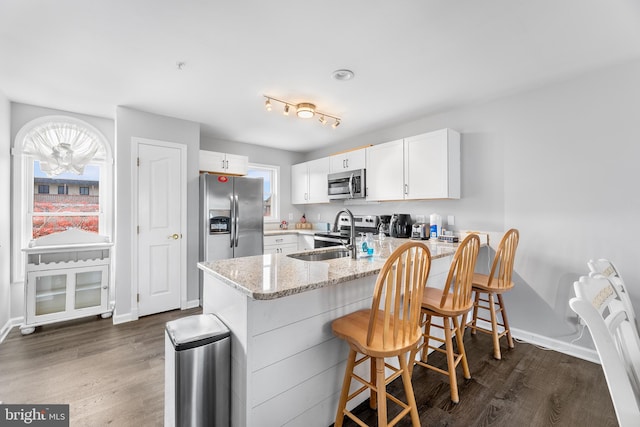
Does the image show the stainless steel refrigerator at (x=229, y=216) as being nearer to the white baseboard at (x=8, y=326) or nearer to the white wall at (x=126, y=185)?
the white wall at (x=126, y=185)

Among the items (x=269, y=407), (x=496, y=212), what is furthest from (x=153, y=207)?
(x=496, y=212)

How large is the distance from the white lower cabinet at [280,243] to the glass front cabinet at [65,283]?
6.46ft

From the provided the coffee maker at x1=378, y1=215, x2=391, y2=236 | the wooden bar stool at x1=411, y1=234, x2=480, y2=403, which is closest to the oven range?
the coffee maker at x1=378, y1=215, x2=391, y2=236

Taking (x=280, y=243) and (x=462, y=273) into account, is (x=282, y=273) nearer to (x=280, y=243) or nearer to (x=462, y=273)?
(x=462, y=273)

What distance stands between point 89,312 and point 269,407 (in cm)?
296

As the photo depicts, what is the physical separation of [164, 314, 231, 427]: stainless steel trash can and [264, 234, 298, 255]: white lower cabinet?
2866 millimetres

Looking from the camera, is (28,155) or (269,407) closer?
(269,407)

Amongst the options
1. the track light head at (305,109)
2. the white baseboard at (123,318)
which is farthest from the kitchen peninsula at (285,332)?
the white baseboard at (123,318)

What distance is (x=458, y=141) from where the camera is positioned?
10.4ft

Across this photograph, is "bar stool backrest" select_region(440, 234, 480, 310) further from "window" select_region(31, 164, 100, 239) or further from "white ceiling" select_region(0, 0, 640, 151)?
"window" select_region(31, 164, 100, 239)

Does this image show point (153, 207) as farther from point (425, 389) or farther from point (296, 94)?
point (425, 389)

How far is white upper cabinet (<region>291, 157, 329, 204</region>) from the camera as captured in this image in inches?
184

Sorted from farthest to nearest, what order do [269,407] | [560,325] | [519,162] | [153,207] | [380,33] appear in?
[153,207] → [519,162] → [560,325] → [380,33] → [269,407]

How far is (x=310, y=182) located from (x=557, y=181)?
3318 millimetres
